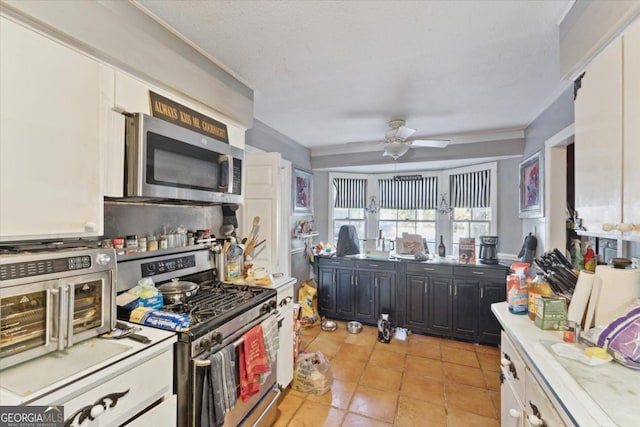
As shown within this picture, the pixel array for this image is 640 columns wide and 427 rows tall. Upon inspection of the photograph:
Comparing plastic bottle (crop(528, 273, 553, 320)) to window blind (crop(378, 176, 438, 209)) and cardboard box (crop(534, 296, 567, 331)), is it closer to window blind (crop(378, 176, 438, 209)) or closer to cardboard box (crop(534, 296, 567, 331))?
cardboard box (crop(534, 296, 567, 331))

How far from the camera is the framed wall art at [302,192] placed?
390 centimetres

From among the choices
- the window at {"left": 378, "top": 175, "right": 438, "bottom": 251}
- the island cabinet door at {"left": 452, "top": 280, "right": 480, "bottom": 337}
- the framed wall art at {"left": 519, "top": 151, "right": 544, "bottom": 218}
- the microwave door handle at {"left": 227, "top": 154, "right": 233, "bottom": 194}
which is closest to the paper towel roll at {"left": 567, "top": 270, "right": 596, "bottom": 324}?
the framed wall art at {"left": 519, "top": 151, "right": 544, "bottom": 218}

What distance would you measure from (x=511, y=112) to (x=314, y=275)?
10.1 ft

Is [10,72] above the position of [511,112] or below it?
below

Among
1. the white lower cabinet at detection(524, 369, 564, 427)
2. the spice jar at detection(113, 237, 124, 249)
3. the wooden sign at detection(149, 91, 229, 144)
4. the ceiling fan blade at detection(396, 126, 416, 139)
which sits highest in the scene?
the ceiling fan blade at detection(396, 126, 416, 139)

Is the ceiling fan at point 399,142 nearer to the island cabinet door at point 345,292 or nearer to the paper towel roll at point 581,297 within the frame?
the island cabinet door at point 345,292

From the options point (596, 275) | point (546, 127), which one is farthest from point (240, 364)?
point (546, 127)

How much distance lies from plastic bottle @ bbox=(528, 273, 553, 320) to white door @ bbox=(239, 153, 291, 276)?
1.82 m

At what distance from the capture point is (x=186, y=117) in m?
1.70

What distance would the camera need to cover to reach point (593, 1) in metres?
1.21

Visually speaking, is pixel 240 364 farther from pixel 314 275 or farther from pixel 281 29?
pixel 314 275

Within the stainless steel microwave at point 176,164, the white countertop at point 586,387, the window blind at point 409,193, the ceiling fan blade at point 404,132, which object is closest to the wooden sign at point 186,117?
the stainless steel microwave at point 176,164

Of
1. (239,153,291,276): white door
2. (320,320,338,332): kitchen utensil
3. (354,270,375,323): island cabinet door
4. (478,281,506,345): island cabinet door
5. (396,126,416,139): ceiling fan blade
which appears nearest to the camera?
(239,153,291,276): white door

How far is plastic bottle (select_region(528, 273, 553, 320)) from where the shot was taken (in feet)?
4.82
